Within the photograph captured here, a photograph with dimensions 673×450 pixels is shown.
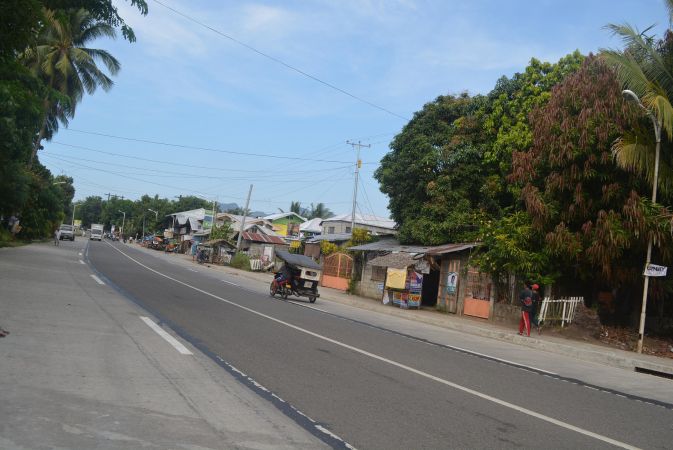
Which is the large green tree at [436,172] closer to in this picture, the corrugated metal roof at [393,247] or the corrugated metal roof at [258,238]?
the corrugated metal roof at [393,247]

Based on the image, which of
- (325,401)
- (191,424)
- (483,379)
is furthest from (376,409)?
(483,379)

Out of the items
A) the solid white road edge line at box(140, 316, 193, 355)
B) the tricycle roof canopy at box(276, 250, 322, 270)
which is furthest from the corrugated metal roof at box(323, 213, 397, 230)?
the solid white road edge line at box(140, 316, 193, 355)

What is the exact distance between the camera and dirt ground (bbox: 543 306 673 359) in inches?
683

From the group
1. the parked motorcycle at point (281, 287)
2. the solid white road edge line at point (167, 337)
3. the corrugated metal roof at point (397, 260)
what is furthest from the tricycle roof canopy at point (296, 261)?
the solid white road edge line at point (167, 337)

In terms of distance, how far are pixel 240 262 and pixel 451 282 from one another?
2946 centimetres

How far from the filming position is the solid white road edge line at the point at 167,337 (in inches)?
347

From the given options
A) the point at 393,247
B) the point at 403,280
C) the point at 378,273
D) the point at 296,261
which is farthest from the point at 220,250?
the point at 296,261

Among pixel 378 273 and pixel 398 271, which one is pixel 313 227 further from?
pixel 398 271

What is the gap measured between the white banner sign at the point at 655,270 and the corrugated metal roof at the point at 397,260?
11206 mm

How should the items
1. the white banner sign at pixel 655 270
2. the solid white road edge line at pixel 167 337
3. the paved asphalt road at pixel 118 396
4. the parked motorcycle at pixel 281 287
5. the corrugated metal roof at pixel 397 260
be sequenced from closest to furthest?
the paved asphalt road at pixel 118 396, the solid white road edge line at pixel 167 337, the white banner sign at pixel 655 270, the parked motorcycle at pixel 281 287, the corrugated metal roof at pixel 397 260

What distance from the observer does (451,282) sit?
24797 millimetres

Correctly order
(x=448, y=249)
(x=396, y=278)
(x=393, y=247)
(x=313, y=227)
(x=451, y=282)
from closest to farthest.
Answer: (x=448, y=249) < (x=451, y=282) < (x=396, y=278) < (x=393, y=247) < (x=313, y=227)

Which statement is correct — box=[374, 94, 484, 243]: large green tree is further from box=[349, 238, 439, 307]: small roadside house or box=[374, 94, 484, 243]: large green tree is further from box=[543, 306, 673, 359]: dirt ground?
box=[543, 306, 673, 359]: dirt ground

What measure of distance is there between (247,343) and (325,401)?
3.84 metres
